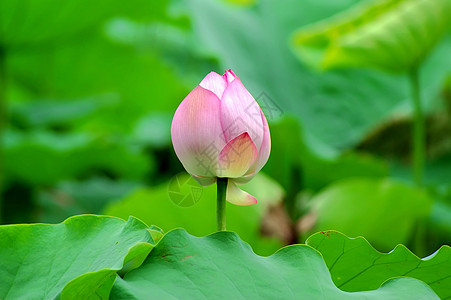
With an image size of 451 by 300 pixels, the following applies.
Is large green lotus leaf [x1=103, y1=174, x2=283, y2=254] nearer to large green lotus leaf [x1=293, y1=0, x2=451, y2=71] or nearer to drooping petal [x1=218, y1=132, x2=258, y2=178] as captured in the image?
large green lotus leaf [x1=293, y1=0, x2=451, y2=71]

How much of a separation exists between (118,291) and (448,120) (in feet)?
5.62

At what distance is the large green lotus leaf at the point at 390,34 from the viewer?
4.94 feet

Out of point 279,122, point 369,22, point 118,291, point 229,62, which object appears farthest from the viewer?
point 229,62

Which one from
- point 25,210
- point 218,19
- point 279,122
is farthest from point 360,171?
point 25,210

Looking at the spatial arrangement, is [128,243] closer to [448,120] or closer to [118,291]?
[118,291]

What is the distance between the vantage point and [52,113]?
86.9 inches

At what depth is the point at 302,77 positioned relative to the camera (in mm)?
2164

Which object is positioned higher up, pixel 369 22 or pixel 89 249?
pixel 369 22

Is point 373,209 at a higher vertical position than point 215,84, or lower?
lower

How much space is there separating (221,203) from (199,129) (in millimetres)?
70

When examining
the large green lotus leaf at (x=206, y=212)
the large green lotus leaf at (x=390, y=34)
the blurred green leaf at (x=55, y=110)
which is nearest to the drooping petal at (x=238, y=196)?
the large green lotus leaf at (x=206, y=212)

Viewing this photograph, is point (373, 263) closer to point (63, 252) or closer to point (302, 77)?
point (63, 252)

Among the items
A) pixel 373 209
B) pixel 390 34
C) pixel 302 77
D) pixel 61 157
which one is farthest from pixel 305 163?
pixel 61 157

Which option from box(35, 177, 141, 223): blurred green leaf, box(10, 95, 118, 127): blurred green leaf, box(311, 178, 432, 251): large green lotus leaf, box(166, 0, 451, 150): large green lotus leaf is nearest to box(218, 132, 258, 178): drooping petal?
box(311, 178, 432, 251): large green lotus leaf
